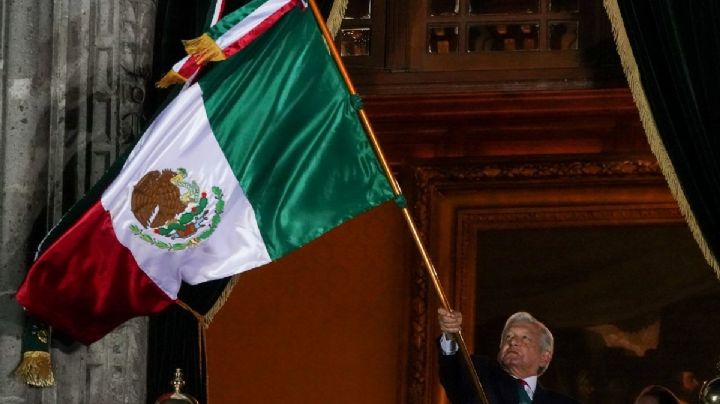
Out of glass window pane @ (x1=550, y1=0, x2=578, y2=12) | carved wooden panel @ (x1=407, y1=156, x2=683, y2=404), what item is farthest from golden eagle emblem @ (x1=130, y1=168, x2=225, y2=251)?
glass window pane @ (x1=550, y1=0, x2=578, y2=12)

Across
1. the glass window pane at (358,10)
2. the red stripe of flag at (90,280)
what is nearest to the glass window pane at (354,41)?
the glass window pane at (358,10)

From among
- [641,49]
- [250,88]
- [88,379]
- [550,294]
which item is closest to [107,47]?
[250,88]

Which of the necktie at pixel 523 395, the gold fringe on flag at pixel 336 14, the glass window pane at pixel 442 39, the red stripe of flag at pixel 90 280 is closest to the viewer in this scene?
the red stripe of flag at pixel 90 280

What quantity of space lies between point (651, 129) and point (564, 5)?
97.9 inches

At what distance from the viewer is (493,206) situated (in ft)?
33.5

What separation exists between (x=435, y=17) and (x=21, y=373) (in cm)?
369

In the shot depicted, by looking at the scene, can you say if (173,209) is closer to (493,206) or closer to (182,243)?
(182,243)

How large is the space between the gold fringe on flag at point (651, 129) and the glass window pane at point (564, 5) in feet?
7.06

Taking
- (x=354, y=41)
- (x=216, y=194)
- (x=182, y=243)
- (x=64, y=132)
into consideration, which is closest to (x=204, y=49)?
(x=216, y=194)

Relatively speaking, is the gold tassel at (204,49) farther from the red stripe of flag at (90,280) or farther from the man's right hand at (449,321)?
the man's right hand at (449,321)

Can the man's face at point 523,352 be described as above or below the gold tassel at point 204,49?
below

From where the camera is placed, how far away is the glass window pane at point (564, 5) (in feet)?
33.6

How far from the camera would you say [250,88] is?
7613 mm

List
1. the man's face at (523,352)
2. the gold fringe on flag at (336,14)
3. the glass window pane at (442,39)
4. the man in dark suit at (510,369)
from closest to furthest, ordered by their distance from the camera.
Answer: the man in dark suit at (510,369) → the man's face at (523,352) → the gold fringe on flag at (336,14) → the glass window pane at (442,39)
